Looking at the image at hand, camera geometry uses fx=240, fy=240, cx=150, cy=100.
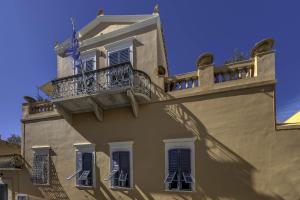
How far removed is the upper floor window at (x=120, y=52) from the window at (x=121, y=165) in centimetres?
440

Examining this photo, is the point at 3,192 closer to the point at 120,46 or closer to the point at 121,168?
the point at 121,168

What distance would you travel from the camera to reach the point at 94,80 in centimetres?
1199

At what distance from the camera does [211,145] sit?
9.95m

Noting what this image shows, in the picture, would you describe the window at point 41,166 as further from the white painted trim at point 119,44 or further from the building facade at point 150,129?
the white painted trim at point 119,44

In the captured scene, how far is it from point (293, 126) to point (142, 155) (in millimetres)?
6315

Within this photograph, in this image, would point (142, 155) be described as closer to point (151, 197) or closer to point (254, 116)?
point (151, 197)

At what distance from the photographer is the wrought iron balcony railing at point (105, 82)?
1115cm

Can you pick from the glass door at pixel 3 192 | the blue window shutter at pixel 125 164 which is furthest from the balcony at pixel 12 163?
the blue window shutter at pixel 125 164

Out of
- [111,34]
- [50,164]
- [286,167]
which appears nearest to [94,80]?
[111,34]

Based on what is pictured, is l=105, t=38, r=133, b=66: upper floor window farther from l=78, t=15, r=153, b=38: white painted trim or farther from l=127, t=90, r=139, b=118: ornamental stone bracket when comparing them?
l=127, t=90, r=139, b=118: ornamental stone bracket

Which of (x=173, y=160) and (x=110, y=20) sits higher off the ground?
(x=110, y=20)

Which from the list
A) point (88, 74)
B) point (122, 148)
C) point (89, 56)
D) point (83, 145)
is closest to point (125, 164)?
point (122, 148)

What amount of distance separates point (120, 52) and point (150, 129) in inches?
181

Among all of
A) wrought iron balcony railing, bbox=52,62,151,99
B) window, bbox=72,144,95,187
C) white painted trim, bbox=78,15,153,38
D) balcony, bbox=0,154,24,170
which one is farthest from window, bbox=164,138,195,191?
balcony, bbox=0,154,24,170
